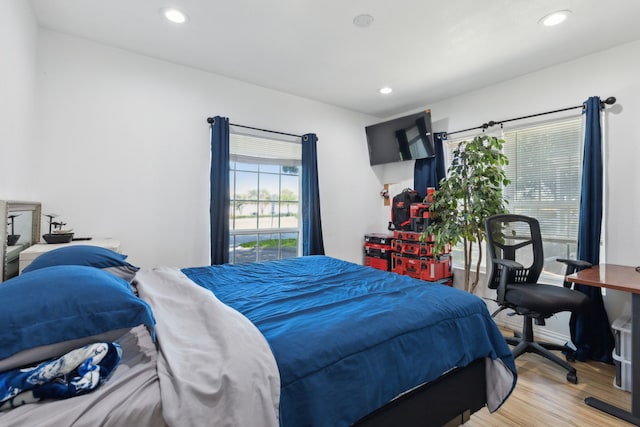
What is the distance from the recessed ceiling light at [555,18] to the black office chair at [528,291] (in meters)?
1.58

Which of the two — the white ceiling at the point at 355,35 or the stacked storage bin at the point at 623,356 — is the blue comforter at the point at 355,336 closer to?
the stacked storage bin at the point at 623,356

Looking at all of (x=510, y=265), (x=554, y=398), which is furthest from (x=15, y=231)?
(x=554, y=398)

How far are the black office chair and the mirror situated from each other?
3496 millimetres

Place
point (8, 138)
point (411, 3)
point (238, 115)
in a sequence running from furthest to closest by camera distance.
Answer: point (238, 115), point (411, 3), point (8, 138)

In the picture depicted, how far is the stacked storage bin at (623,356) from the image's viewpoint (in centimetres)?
215

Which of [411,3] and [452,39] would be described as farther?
[452,39]

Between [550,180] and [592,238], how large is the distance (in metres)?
0.70

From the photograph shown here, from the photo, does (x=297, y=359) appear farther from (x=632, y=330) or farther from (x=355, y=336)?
(x=632, y=330)

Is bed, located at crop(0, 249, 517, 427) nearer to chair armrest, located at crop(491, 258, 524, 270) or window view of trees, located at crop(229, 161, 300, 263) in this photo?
chair armrest, located at crop(491, 258, 524, 270)

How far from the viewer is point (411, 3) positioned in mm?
2115

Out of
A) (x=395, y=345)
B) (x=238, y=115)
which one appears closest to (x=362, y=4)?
(x=238, y=115)

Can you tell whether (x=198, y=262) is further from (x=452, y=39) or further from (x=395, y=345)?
(x=452, y=39)

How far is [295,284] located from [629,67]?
11.3 ft

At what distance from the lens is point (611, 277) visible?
6.83 feet
